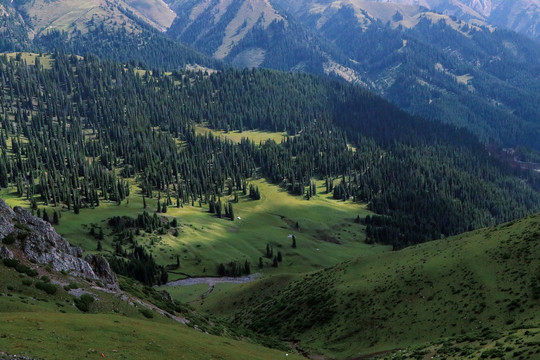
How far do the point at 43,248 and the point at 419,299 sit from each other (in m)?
58.3

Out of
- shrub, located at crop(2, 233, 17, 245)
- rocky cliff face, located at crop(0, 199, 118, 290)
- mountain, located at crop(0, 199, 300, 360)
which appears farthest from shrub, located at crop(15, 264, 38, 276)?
shrub, located at crop(2, 233, 17, 245)

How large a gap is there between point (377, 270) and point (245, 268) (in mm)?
95206

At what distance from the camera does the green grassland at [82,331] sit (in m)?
35.1

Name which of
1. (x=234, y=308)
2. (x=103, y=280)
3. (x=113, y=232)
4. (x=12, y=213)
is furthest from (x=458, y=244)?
(x=113, y=232)

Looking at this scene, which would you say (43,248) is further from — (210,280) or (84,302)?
(210,280)

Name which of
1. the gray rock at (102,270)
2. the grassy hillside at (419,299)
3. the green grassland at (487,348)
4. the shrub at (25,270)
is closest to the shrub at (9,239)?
the shrub at (25,270)

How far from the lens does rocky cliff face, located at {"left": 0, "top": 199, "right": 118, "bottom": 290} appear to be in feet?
184

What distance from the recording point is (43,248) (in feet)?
191

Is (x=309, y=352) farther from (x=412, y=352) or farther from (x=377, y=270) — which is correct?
(x=377, y=270)

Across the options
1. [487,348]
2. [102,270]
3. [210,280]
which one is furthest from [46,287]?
[210,280]

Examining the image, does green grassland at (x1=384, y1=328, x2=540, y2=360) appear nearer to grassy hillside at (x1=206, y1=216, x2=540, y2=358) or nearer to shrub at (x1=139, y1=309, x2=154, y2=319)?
grassy hillside at (x1=206, y1=216, x2=540, y2=358)

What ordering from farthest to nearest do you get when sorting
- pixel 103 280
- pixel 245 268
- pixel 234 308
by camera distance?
pixel 245 268
pixel 234 308
pixel 103 280

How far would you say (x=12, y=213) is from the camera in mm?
62344

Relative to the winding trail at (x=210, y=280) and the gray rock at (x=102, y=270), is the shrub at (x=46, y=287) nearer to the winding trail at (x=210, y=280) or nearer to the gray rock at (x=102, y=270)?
the gray rock at (x=102, y=270)
